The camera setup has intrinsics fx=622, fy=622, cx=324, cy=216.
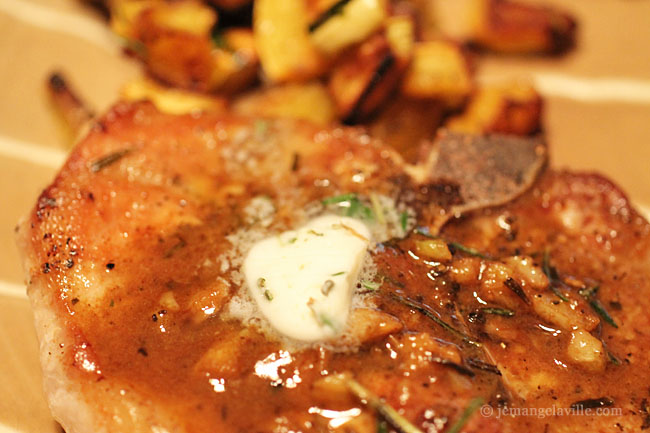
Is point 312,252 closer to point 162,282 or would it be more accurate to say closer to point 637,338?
point 162,282

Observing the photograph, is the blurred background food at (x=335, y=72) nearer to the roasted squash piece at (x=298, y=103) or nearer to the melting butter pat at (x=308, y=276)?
the roasted squash piece at (x=298, y=103)

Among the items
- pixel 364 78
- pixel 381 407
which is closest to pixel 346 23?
pixel 364 78

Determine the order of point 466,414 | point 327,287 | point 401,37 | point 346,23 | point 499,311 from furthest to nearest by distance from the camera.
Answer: point 401,37 → point 346,23 → point 499,311 → point 327,287 → point 466,414

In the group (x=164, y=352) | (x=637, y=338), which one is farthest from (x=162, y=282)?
(x=637, y=338)

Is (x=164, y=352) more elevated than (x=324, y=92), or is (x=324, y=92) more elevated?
(x=324, y=92)

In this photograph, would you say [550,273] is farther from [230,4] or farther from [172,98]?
[230,4]

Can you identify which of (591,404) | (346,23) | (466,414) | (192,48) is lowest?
(591,404)

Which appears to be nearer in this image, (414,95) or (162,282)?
(162,282)
